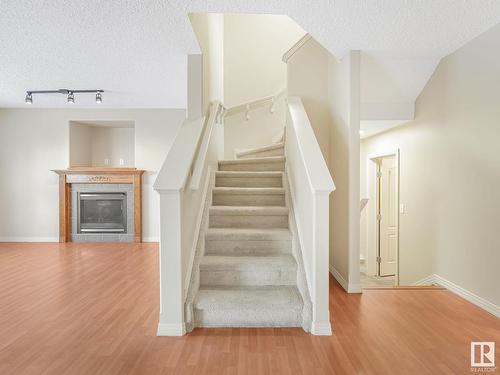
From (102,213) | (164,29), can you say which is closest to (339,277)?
(164,29)

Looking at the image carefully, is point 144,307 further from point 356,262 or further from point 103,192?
point 103,192

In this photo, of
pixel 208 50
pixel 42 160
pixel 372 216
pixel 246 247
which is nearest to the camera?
pixel 246 247

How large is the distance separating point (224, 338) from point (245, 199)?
169 centimetres

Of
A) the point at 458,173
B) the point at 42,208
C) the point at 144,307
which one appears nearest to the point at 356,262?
the point at 458,173

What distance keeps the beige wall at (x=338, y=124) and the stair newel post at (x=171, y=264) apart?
5.92 feet

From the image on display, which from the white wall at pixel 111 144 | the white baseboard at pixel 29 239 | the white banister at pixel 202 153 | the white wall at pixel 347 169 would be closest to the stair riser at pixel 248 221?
the white banister at pixel 202 153

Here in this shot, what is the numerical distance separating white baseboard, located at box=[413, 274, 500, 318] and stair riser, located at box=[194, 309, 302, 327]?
173 centimetres

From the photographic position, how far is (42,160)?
5.97 metres

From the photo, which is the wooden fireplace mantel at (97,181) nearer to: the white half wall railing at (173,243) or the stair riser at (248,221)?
the stair riser at (248,221)

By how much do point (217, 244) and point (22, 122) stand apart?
5.31 metres

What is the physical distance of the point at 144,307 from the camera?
286 centimetres

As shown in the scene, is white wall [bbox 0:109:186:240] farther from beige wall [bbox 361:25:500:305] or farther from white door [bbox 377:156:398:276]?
beige wall [bbox 361:25:500:305]

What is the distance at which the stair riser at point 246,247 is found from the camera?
9.91ft

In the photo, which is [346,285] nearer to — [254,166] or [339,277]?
[339,277]
